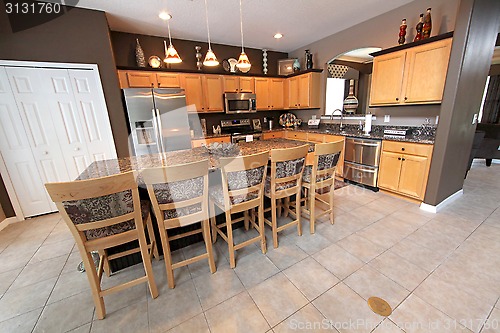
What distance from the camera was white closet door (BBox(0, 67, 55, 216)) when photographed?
273cm

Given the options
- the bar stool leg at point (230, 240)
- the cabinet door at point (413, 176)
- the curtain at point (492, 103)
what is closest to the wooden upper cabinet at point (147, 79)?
the bar stool leg at point (230, 240)

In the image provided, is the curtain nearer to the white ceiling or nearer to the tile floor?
the white ceiling

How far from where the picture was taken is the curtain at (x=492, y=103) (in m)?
5.31

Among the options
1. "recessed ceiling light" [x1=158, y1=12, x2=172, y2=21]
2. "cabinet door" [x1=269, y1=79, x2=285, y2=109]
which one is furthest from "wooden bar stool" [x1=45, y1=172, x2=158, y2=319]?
"cabinet door" [x1=269, y1=79, x2=285, y2=109]

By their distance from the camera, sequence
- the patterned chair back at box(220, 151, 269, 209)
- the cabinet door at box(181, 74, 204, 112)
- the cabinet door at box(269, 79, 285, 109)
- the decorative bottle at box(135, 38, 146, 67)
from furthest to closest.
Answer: the cabinet door at box(269, 79, 285, 109), the cabinet door at box(181, 74, 204, 112), the decorative bottle at box(135, 38, 146, 67), the patterned chair back at box(220, 151, 269, 209)

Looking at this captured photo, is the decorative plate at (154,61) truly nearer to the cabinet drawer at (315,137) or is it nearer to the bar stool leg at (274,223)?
the cabinet drawer at (315,137)

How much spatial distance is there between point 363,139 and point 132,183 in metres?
3.40

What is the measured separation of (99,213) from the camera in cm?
136

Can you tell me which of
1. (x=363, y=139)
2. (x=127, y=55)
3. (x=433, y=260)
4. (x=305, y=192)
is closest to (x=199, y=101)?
(x=127, y=55)

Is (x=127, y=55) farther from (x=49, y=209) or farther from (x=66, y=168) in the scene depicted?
(x=49, y=209)

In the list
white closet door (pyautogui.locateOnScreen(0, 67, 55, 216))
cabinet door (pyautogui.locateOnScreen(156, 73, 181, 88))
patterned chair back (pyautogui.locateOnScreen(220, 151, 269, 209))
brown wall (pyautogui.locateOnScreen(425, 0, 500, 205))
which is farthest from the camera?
cabinet door (pyautogui.locateOnScreen(156, 73, 181, 88))

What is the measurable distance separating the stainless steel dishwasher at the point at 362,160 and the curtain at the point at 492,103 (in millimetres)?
4866

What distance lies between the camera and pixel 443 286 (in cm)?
163

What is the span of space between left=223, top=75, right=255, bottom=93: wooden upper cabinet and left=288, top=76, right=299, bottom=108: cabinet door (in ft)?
3.36
